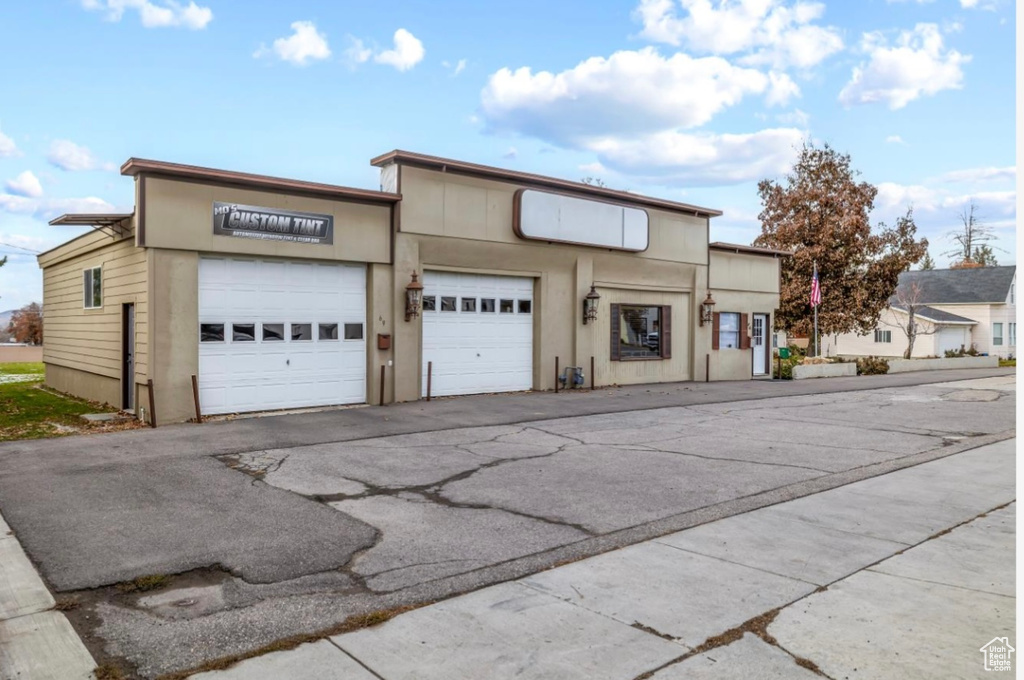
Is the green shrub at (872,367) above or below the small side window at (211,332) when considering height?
below

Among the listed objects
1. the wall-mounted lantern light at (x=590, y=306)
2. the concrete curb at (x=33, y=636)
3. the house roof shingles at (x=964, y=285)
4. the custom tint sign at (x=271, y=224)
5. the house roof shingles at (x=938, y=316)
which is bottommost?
the concrete curb at (x=33, y=636)

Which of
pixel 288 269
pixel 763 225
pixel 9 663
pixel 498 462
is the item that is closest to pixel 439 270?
pixel 288 269

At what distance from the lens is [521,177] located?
15.6 meters

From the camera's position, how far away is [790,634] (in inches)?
151

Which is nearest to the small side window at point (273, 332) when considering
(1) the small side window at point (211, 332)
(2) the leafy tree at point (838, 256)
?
(1) the small side window at point (211, 332)

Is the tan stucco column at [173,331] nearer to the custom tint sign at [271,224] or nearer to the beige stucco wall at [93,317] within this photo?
the beige stucco wall at [93,317]

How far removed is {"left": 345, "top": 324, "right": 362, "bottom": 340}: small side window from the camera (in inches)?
530

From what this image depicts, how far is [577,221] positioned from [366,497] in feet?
36.9

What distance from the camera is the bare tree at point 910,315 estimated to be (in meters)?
36.5

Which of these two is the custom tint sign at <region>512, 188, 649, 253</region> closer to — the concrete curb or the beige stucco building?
the beige stucco building

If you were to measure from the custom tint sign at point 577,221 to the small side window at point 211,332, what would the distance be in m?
6.74

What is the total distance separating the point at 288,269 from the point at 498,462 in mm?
6388

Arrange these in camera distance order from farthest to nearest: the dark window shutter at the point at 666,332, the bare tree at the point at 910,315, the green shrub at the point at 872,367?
1. the bare tree at the point at 910,315
2. the green shrub at the point at 872,367
3. the dark window shutter at the point at 666,332

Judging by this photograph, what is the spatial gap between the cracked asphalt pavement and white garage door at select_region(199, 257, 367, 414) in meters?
1.10
